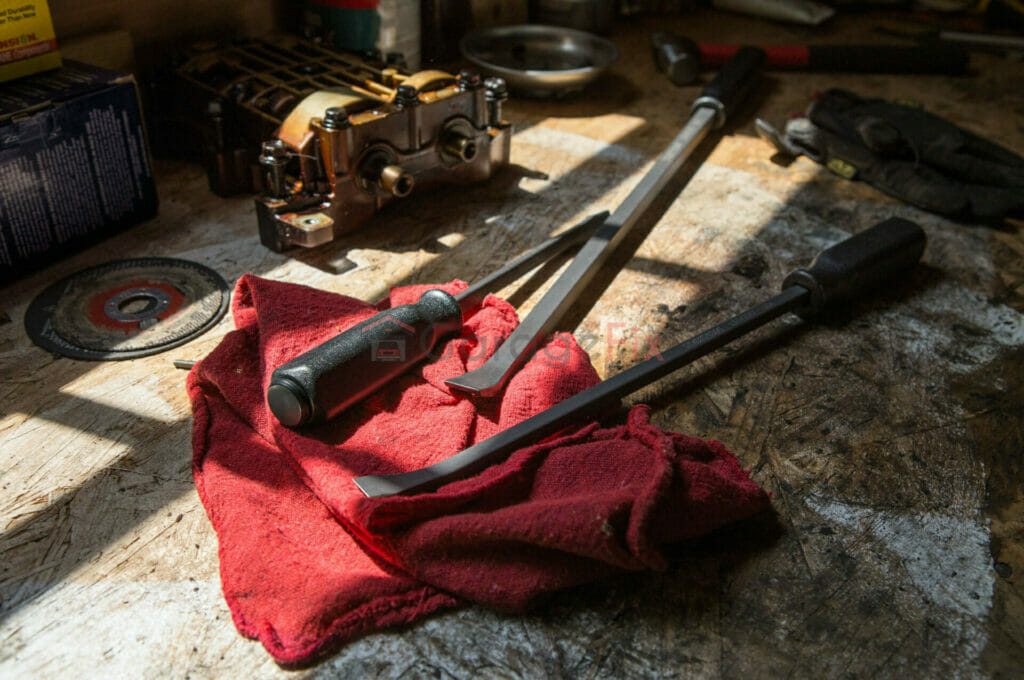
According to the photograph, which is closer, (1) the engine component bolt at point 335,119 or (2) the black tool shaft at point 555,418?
(2) the black tool shaft at point 555,418

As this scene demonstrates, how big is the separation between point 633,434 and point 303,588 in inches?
18.4

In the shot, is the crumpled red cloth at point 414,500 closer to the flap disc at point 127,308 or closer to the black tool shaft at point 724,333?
the black tool shaft at point 724,333

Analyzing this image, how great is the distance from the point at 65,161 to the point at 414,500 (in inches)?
39.4

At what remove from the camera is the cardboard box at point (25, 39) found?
137 cm

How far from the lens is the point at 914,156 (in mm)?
2010

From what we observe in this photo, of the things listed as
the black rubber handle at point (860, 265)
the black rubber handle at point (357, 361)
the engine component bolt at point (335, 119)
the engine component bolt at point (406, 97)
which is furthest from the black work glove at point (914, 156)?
the black rubber handle at point (357, 361)

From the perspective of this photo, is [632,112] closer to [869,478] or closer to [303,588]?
[869,478]

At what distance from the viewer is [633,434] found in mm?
1049

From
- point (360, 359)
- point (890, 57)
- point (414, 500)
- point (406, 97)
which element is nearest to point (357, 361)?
point (360, 359)

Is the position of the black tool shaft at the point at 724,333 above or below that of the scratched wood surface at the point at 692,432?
above

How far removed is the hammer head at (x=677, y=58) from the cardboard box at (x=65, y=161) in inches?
66.0

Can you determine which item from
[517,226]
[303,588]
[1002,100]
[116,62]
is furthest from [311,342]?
[1002,100]

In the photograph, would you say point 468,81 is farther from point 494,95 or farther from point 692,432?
point 692,432

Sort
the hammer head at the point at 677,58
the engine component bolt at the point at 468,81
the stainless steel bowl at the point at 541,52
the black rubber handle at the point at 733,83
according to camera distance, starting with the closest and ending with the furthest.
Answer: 1. the engine component bolt at the point at 468,81
2. the black rubber handle at the point at 733,83
3. the stainless steel bowl at the point at 541,52
4. the hammer head at the point at 677,58
